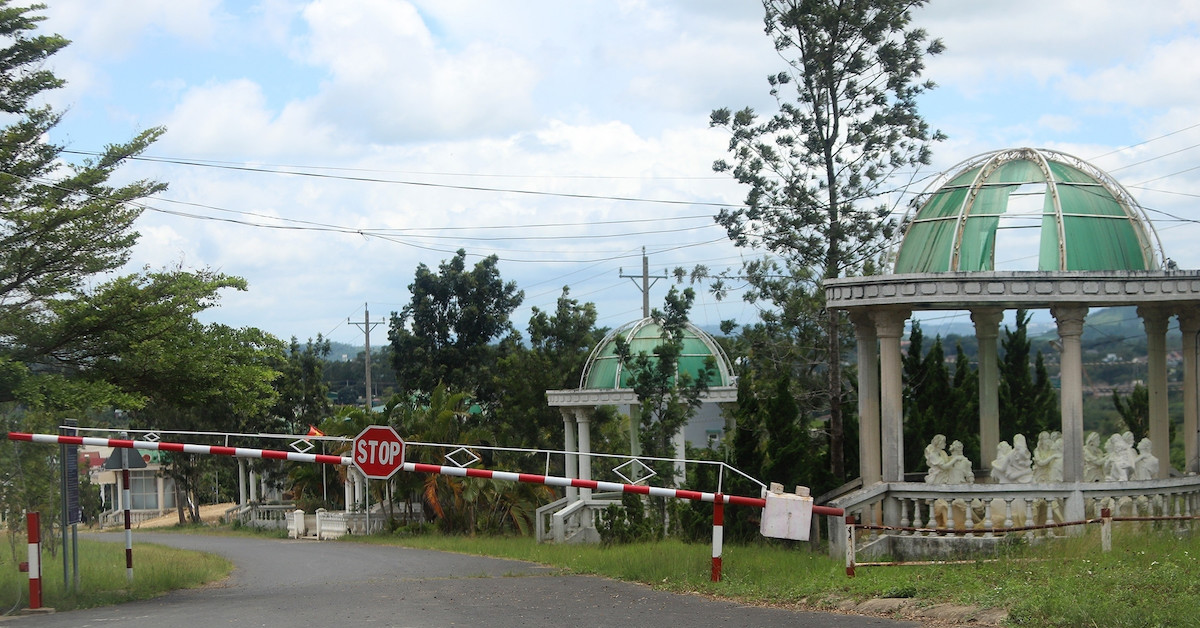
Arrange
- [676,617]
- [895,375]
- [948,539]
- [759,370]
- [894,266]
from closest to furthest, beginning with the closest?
[676,617]
[948,539]
[895,375]
[894,266]
[759,370]

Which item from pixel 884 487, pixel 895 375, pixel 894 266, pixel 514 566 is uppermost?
pixel 894 266

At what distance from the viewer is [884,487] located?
17.4 m

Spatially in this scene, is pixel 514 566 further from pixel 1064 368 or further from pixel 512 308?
pixel 512 308

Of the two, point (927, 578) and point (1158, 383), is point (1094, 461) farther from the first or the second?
point (927, 578)

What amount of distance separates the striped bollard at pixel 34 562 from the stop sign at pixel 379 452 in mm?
3657

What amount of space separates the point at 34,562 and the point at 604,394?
1504cm

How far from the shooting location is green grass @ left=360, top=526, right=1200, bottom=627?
10.3 meters

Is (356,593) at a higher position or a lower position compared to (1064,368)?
lower

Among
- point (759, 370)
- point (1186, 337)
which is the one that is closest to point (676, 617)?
point (1186, 337)

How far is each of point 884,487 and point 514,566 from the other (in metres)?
7.10

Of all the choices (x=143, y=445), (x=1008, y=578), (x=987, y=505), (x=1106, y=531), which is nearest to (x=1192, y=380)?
(x=987, y=505)

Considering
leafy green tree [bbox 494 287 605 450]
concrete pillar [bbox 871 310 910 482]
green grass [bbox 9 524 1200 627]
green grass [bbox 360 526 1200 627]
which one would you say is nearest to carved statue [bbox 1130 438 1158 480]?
green grass [bbox 9 524 1200 627]

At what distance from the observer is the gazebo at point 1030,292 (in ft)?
54.9

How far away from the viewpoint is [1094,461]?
18.1 metres
